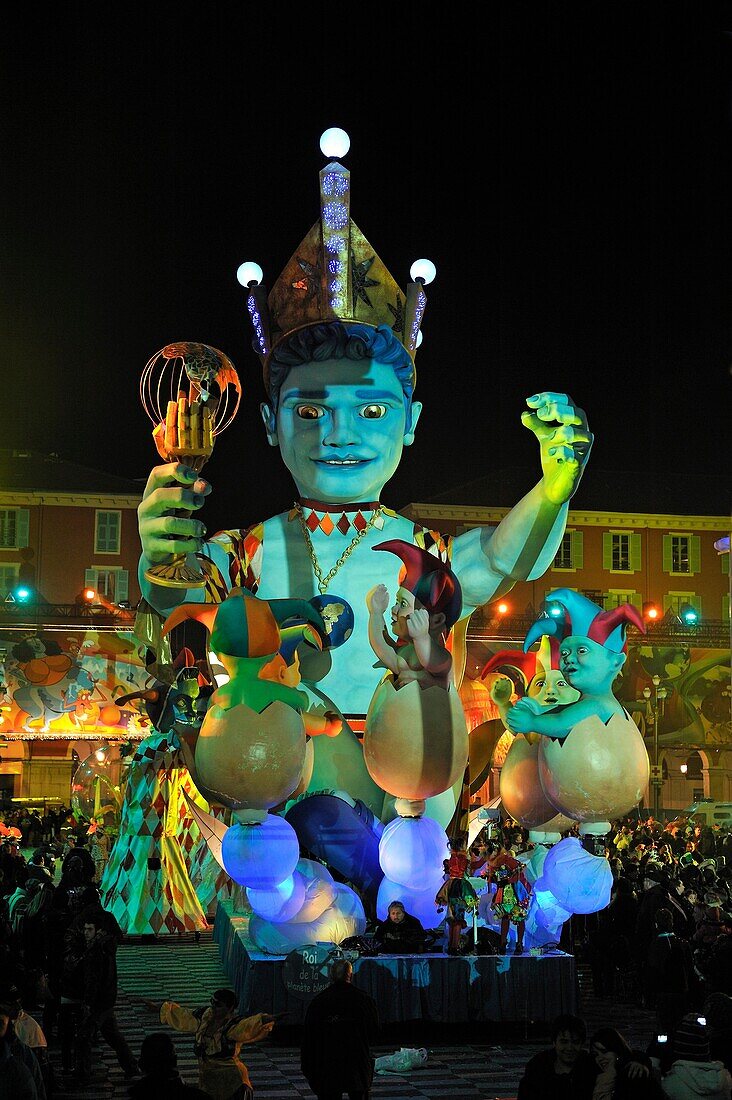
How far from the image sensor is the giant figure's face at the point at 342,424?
10.1m

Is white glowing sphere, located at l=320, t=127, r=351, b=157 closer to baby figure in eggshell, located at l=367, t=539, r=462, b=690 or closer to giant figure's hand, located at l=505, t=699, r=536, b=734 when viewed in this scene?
baby figure in eggshell, located at l=367, t=539, r=462, b=690

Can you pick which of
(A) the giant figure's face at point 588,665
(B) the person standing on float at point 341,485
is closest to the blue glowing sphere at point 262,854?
(B) the person standing on float at point 341,485

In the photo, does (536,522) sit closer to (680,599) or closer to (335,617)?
(335,617)

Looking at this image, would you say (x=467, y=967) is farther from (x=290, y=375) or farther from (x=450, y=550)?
(x=290, y=375)

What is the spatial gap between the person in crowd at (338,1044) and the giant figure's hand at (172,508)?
3796 mm

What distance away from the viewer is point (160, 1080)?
434cm

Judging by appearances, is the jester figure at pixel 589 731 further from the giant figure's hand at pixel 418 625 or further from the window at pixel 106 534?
the window at pixel 106 534

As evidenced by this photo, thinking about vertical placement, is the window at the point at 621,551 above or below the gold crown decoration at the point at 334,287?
above

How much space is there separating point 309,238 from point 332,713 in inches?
142

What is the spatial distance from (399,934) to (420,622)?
2010mm

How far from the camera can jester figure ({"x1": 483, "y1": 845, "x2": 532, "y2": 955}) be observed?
9203mm

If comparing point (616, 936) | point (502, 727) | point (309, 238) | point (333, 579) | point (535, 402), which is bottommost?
point (616, 936)

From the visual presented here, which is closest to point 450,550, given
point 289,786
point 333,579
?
point 333,579

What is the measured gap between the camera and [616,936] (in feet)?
37.5
